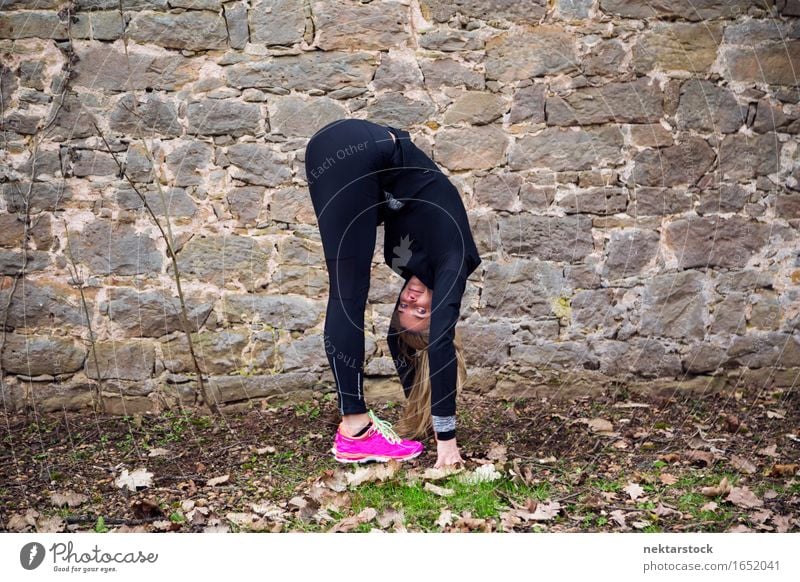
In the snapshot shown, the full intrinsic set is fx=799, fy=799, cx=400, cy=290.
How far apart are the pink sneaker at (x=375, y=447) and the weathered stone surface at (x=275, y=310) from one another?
1150 millimetres

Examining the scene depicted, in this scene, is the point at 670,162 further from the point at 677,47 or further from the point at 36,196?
the point at 36,196

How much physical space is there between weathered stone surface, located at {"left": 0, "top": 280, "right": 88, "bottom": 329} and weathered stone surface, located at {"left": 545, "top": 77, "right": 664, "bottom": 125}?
2784 mm

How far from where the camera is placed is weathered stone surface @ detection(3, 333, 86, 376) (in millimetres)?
→ 4379

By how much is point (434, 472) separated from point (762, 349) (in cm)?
244

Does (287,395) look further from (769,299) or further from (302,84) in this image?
(769,299)

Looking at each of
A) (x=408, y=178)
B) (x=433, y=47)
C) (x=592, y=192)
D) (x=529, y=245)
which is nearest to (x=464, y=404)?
(x=529, y=245)

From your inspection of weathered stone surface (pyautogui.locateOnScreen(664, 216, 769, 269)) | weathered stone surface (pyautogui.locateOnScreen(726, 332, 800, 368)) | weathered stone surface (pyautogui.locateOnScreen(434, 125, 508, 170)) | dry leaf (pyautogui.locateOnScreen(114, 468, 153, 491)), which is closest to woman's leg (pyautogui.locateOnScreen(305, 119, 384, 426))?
dry leaf (pyautogui.locateOnScreen(114, 468, 153, 491))

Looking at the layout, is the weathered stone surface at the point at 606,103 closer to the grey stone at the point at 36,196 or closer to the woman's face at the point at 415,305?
the woman's face at the point at 415,305

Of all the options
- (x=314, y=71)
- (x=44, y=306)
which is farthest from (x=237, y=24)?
(x=44, y=306)

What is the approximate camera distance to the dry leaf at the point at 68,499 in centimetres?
323

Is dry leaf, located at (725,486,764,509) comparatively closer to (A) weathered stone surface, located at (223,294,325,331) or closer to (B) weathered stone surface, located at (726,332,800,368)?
(B) weathered stone surface, located at (726,332,800,368)

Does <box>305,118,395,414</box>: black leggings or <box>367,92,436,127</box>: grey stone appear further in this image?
<box>367,92,436,127</box>: grey stone

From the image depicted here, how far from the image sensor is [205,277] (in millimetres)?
4430

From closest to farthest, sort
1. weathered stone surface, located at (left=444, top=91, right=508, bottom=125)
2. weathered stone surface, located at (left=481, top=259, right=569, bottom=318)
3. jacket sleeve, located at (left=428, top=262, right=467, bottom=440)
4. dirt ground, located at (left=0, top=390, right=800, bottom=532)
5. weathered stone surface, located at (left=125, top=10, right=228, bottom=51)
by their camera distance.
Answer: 1. dirt ground, located at (left=0, top=390, right=800, bottom=532)
2. jacket sleeve, located at (left=428, top=262, right=467, bottom=440)
3. weathered stone surface, located at (left=125, top=10, right=228, bottom=51)
4. weathered stone surface, located at (left=444, top=91, right=508, bottom=125)
5. weathered stone surface, located at (left=481, top=259, right=569, bottom=318)
